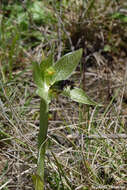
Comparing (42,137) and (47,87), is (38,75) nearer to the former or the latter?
(47,87)

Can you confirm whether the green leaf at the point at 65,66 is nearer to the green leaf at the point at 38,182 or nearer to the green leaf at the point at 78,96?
the green leaf at the point at 78,96

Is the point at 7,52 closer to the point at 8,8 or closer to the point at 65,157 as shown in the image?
the point at 8,8

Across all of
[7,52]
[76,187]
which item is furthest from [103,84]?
[76,187]

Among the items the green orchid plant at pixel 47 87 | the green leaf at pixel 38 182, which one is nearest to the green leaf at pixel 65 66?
the green orchid plant at pixel 47 87

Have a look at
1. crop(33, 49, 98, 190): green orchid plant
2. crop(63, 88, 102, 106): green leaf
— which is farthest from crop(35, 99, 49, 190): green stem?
crop(63, 88, 102, 106): green leaf

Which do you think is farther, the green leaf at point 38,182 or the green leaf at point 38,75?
the green leaf at point 38,182

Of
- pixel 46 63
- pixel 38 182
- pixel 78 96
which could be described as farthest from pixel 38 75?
pixel 38 182

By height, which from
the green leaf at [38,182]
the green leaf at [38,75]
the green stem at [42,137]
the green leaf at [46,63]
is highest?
the green leaf at [46,63]

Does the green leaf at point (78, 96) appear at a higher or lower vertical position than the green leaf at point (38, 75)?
lower
